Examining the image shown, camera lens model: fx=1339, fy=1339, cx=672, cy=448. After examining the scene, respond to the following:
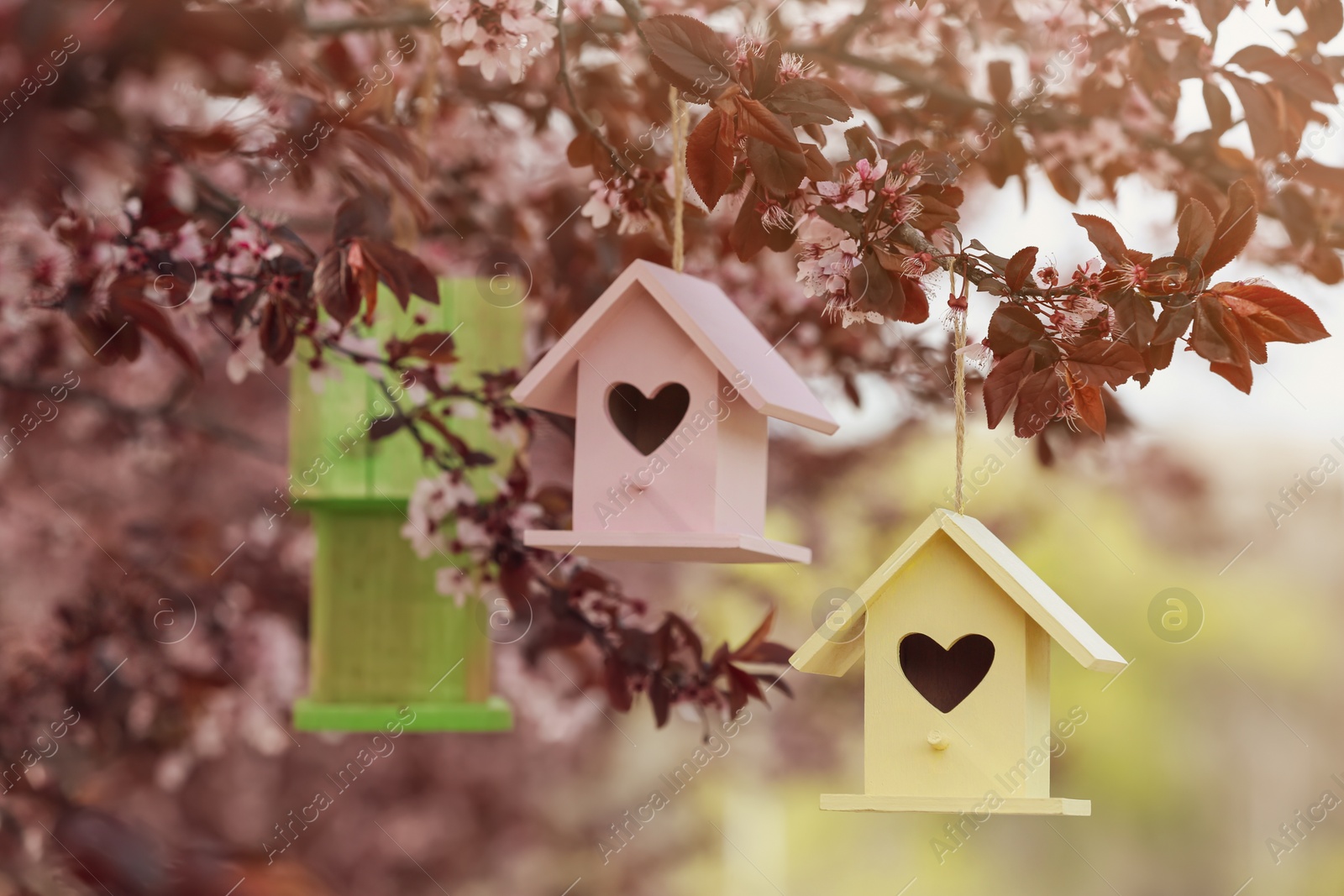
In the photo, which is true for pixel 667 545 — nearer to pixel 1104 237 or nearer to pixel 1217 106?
pixel 1104 237

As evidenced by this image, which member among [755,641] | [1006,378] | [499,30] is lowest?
[755,641]

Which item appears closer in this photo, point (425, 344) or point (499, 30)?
point (499, 30)

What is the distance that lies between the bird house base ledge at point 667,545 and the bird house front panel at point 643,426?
30mm

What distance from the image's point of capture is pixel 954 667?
150 cm

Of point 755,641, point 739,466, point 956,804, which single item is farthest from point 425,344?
point 956,804

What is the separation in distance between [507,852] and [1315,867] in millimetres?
5148

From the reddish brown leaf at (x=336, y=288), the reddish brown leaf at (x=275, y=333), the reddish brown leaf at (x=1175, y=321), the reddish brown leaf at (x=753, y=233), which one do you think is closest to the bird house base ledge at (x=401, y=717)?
the reddish brown leaf at (x=275, y=333)

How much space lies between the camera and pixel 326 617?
2.36 m

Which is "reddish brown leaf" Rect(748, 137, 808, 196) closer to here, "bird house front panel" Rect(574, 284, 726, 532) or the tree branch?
the tree branch

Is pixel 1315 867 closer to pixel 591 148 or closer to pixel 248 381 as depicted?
pixel 248 381

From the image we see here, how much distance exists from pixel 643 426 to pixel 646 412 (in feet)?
0.06

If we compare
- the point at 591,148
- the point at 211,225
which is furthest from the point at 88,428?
the point at 591,148

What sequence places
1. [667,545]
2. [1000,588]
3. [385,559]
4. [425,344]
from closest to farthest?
[1000,588]
[667,545]
[425,344]
[385,559]

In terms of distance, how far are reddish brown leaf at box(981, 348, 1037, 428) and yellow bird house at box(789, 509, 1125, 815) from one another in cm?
25
